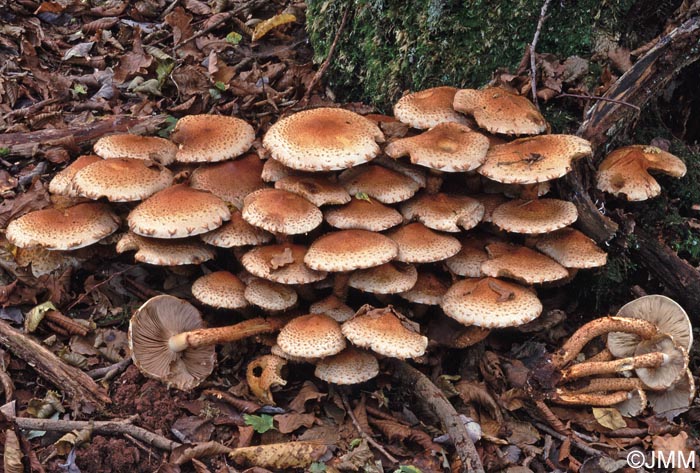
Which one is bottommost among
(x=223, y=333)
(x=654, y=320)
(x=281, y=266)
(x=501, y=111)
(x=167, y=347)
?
(x=167, y=347)

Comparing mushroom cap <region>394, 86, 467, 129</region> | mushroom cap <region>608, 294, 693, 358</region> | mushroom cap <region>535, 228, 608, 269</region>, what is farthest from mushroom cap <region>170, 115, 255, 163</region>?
mushroom cap <region>608, 294, 693, 358</region>

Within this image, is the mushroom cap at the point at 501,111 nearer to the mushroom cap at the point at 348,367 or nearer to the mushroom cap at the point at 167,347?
the mushroom cap at the point at 348,367

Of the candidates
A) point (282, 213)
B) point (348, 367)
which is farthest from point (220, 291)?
point (348, 367)

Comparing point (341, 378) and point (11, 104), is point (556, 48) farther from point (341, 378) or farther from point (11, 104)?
point (11, 104)

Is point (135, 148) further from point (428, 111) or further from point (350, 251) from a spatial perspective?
point (428, 111)

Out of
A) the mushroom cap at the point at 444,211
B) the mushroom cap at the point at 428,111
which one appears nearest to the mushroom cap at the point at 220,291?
the mushroom cap at the point at 444,211

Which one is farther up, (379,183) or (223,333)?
(379,183)
